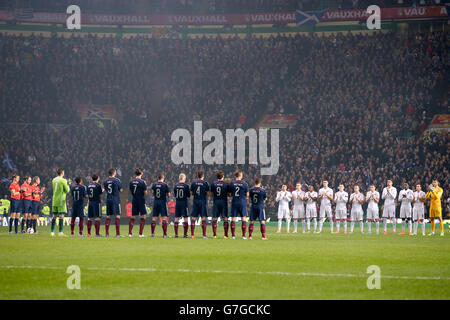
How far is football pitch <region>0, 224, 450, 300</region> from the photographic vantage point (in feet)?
36.5

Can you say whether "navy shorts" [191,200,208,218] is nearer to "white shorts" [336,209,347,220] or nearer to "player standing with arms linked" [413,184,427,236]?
"white shorts" [336,209,347,220]

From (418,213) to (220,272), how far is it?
72.9 ft

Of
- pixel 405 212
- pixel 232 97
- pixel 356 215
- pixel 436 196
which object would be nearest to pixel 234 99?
pixel 232 97

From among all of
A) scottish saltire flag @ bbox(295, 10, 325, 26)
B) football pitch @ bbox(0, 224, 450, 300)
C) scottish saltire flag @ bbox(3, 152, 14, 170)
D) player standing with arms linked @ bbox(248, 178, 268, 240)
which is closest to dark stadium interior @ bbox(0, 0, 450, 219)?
scottish saltire flag @ bbox(3, 152, 14, 170)

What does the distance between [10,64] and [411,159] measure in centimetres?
3415

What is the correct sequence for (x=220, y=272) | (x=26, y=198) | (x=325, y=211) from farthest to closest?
(x=325, y=211) → (x=26, y=198) → (x=220, y=272)

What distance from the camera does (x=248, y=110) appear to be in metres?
54.6

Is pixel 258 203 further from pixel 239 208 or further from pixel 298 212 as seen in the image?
pixel 298 212

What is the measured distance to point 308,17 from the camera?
56688 millimetres

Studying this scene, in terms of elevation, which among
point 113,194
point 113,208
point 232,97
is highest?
point 232,97

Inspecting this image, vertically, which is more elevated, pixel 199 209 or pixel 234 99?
pixel 234 99

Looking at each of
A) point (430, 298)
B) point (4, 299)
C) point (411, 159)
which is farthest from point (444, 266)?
point (411, 159)

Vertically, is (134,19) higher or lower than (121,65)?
higher
